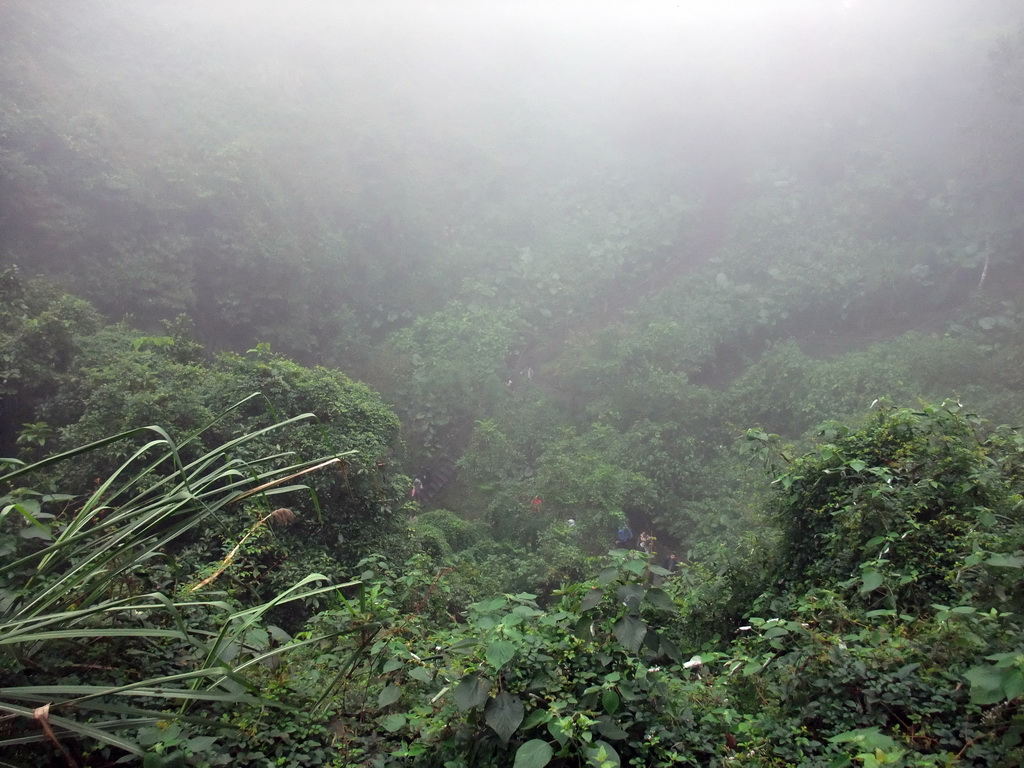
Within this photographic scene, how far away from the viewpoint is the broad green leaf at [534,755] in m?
1.14

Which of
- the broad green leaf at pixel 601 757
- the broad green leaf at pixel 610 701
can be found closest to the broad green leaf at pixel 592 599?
the broad green leaf at pixel 610 701

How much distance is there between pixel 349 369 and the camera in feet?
29.6

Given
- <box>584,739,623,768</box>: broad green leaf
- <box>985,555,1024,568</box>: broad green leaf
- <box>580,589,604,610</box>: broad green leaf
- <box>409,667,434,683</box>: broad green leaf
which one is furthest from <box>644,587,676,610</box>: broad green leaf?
<box>985,555,1024,568</box>: broad green leaf

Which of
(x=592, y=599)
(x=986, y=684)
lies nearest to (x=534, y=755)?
(x=592, y=599)

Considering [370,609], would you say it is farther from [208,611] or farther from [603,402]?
[603,402]

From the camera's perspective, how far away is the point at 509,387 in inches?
348

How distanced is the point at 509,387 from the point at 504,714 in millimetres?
7618

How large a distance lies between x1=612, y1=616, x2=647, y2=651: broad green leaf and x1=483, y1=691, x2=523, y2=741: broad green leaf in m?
0.30

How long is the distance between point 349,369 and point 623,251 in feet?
17.6

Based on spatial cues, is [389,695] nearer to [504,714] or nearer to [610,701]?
[504,714]

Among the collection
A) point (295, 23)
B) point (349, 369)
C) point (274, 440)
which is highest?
point (295, 23)

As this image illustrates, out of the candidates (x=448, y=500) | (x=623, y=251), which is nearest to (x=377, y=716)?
(x=448, y=500)

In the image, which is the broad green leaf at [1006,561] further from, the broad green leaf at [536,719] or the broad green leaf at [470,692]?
the broad green leaf at [470,692]

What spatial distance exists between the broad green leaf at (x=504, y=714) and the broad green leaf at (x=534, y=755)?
0.05 m
